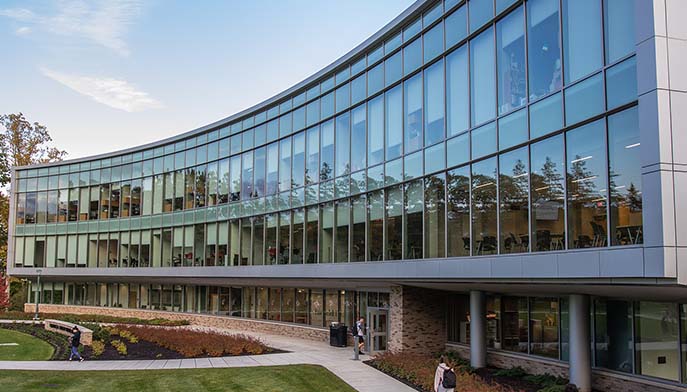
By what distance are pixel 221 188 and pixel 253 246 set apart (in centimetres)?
598

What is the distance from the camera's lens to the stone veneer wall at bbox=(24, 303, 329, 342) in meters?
35.2

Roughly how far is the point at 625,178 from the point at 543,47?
4.78 meters

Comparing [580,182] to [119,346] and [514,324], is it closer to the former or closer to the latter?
[514,324]

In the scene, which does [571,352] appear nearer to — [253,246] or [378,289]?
[378,289]

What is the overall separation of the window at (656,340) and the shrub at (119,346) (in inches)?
786

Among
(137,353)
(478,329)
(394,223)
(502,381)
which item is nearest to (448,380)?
(502,381)

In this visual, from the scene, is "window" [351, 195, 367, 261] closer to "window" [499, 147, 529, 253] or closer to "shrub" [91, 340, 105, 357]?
"window" [499, 147, 529, 253]

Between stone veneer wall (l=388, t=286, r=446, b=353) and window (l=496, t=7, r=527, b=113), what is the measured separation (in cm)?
977

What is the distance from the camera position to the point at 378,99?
28.3m

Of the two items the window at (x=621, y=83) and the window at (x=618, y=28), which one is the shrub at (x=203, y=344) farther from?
the window at (x=618, y=28)

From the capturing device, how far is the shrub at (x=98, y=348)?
27.8 m

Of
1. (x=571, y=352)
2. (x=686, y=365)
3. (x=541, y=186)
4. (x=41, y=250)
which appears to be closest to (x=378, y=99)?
(x=541, y=186)

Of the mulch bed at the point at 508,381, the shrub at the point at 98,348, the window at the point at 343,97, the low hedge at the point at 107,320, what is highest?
the window at the point at 343,97

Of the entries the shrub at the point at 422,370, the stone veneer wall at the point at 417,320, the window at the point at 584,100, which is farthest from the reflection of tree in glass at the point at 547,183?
the stone veneer wall at the point at 417,320
